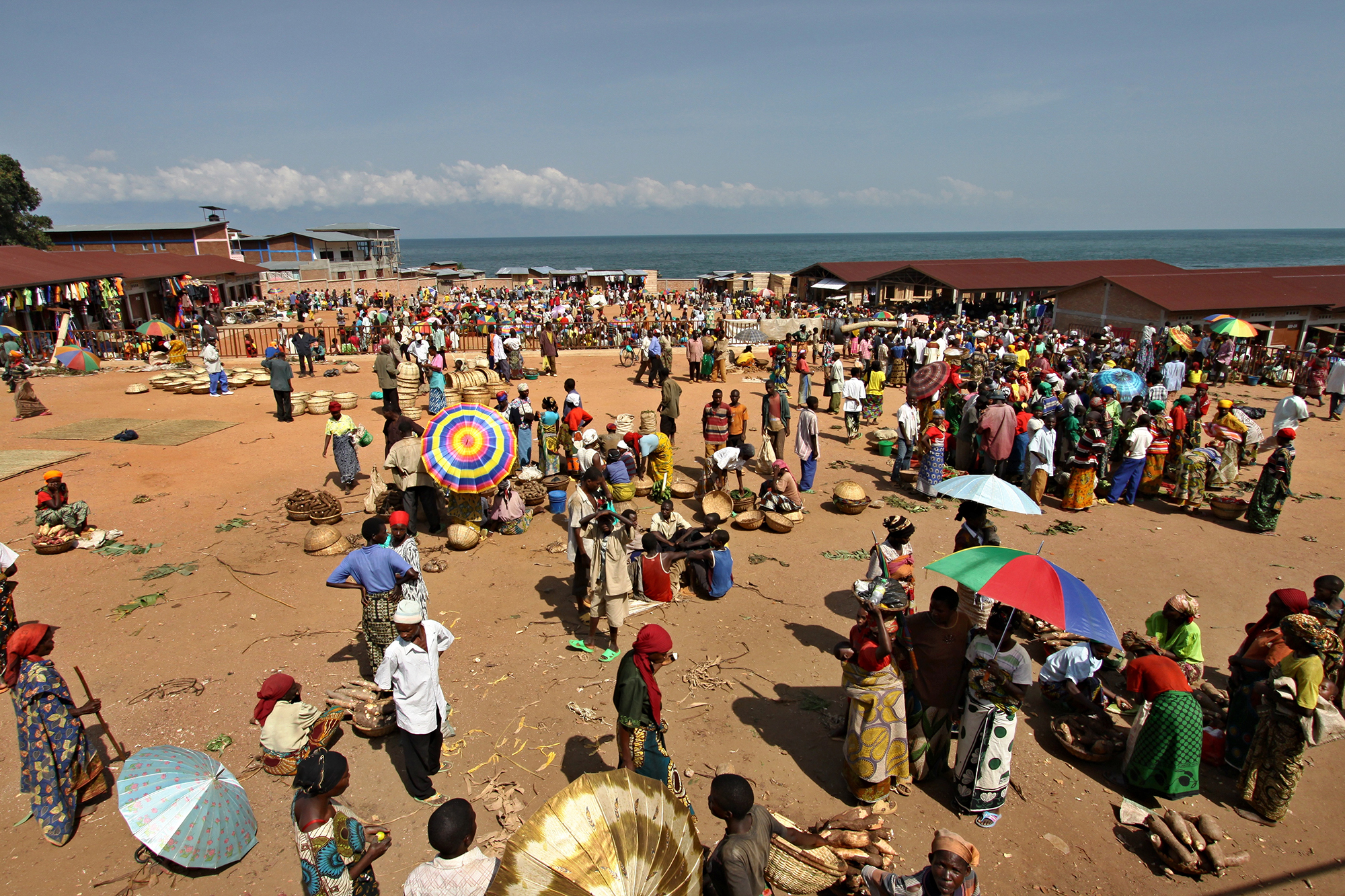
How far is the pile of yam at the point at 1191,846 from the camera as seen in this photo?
15.2 ft

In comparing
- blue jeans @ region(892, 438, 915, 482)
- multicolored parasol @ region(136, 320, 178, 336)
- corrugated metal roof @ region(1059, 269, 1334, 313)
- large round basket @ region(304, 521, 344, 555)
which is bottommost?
large round basket @ region(304, 521, 344, 555)

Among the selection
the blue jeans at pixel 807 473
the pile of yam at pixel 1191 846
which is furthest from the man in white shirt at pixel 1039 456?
the pile of yam at pixel 1191 846

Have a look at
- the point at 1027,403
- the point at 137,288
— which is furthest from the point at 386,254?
the point at 1027,403

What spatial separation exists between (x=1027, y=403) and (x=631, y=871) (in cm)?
1319

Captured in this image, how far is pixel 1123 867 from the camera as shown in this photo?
4.71m

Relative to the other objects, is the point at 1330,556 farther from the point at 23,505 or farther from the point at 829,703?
the point at 23,505

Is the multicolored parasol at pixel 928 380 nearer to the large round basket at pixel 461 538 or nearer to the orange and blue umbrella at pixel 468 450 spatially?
the orange and blue umbrella at pixel 468 450

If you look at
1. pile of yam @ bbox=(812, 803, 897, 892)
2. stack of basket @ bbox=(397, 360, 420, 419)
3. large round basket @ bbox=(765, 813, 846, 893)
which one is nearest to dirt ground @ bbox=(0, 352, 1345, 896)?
pile of yam @ bbox=(812, 803, 897, 892)

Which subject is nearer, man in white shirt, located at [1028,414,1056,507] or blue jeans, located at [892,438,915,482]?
man in white shirt, located at [1028,414,1056,507]

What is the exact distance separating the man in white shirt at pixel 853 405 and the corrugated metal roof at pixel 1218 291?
1532 cm

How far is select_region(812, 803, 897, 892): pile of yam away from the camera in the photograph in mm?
4434

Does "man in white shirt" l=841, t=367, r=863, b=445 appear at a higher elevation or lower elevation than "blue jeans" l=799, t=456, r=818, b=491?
higher

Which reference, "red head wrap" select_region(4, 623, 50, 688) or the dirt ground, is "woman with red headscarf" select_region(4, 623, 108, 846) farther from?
the dirt ground

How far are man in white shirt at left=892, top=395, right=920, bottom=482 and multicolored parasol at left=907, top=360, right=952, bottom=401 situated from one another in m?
0.24
